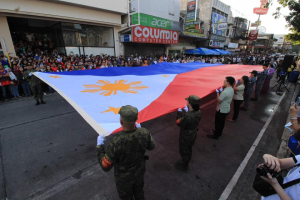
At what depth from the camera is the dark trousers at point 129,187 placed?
181 cm

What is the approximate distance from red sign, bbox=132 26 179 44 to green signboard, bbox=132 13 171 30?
565 millimetres

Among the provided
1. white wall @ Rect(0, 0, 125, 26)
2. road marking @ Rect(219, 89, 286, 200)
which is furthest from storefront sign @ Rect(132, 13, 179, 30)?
road marking @ Rect(219, 89, 286, 200)

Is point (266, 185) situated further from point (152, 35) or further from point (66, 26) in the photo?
point (152, 35)

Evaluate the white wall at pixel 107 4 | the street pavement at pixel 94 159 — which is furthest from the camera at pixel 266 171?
the white wall at pixel 107 4

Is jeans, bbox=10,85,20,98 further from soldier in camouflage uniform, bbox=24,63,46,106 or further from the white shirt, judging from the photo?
the white shirt

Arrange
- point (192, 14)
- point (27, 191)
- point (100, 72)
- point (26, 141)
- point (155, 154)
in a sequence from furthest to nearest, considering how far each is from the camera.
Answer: point (192, 14)
point (100, 72)
point (26, 141)
point (155, 154)
point (27, 191)

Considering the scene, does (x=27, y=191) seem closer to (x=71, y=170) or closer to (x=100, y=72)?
(x=71, y=170)

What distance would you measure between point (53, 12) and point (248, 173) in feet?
47.5

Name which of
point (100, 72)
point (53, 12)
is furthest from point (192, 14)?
point (100, 72)

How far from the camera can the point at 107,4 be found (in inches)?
516

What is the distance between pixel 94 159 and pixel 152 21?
16226 mm

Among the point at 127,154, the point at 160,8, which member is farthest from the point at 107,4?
the point at 127,154

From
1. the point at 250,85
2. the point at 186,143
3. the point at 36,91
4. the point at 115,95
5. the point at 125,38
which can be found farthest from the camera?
the point at 125,38

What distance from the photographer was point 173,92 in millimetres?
3773
